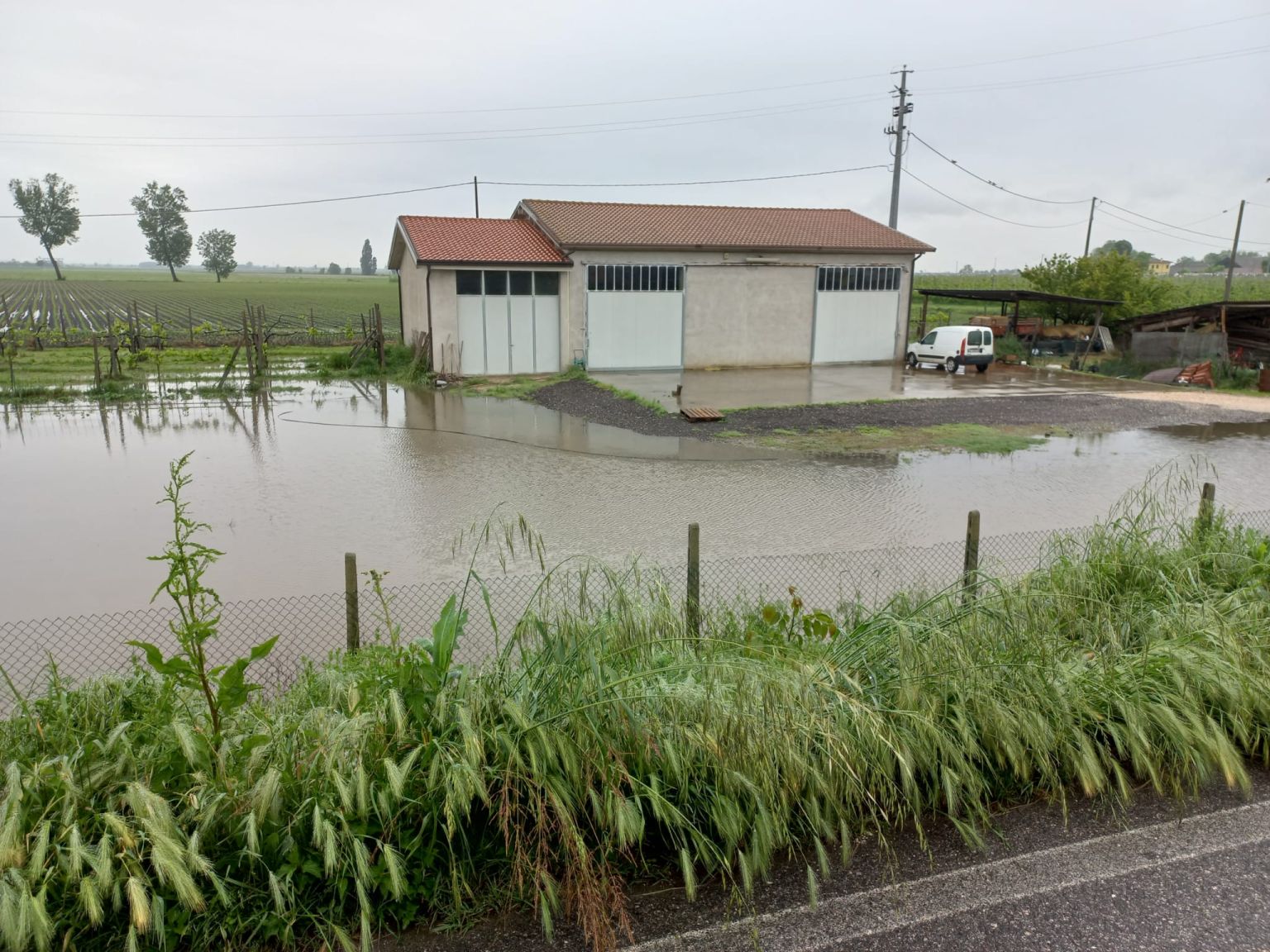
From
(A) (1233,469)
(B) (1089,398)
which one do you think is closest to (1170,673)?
(A) (1233,469)

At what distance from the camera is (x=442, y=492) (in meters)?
12.2

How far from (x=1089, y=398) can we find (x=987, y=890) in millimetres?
20601

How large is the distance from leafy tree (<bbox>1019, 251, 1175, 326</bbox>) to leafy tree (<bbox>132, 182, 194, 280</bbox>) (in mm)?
116131

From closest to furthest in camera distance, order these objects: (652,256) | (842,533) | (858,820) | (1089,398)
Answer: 1. (858,820)
2. (842,533)
3. (1089,398)
4. (652,256)

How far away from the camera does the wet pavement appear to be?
69.4ft

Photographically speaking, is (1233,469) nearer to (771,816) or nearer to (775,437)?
(775,437)

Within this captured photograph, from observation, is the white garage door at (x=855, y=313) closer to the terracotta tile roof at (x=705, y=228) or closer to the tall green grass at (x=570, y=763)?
the terracotta tile roof at (x=705, y=228)

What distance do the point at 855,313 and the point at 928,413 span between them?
10541mm

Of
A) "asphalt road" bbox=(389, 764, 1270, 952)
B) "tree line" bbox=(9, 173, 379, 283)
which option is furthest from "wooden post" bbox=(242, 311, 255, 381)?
"tree line" bbox=(9, 173, 379, 283)

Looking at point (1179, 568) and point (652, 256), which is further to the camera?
point (652, 256)

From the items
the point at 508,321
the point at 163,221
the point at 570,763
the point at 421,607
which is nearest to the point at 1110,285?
the point at 508,321

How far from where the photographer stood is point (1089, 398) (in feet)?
71.7

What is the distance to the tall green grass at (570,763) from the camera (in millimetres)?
3492

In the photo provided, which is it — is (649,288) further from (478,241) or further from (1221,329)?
(1221,329)
